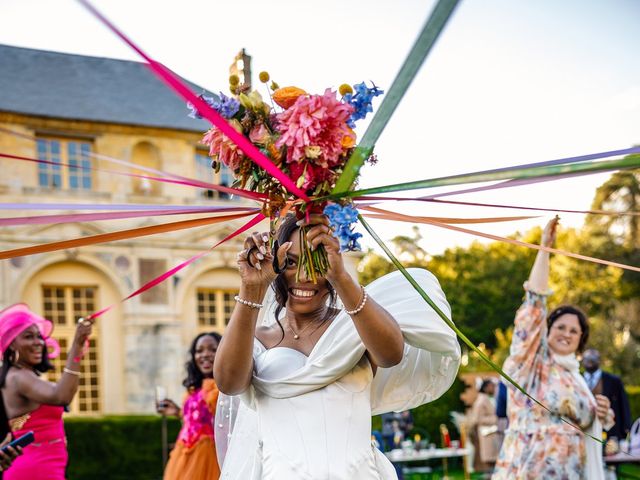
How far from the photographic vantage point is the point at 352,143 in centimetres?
323

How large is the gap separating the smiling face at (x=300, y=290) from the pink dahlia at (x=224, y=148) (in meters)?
0.38

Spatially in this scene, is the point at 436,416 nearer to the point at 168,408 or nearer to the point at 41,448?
the point at 168,408

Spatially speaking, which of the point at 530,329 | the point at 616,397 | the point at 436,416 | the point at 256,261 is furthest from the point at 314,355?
the point at 436,416

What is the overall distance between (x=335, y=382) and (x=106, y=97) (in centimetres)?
2432

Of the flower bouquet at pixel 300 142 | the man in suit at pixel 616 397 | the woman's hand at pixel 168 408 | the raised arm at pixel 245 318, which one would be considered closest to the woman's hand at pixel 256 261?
the raised arm at pixel 245 318

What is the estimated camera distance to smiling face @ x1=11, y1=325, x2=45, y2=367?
616 centimetres

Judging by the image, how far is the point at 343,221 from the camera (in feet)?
10.1

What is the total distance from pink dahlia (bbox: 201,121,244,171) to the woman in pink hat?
273cm

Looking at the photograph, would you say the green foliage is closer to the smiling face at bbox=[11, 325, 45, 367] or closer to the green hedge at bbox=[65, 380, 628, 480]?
the green hedge at bbox=[65, 380, 628, 480]

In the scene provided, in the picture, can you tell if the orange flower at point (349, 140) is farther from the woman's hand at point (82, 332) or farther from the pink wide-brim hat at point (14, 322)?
the pink wide-brim hat at point (14, 322)

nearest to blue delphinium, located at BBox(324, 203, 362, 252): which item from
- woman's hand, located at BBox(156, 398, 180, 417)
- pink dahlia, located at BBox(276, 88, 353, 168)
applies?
pink dahlia, located at BBox(276, 88, 353, 168)

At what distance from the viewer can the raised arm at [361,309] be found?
3141mm

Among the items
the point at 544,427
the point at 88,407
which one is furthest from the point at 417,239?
the point at 544,427

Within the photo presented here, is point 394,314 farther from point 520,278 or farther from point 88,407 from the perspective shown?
point 520,278
